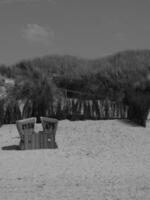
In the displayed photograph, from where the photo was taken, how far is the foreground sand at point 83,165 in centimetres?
659

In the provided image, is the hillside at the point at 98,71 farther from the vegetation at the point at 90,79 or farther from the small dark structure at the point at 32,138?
the small dark structure at the point at 32,138

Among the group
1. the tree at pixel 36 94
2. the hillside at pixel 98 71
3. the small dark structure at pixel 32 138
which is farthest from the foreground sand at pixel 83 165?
the hillside at pixel 98 71

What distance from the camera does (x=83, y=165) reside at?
8.84 m

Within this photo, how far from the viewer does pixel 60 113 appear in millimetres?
14523

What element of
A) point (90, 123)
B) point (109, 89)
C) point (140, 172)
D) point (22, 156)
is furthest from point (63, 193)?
point (109, 89)

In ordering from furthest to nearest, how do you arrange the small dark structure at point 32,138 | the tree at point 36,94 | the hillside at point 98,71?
1. the hillside at point 98,71
2. the tree at point 36,94
3. the small dark structure at point 32,138

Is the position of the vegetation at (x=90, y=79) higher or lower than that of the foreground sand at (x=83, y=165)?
higher

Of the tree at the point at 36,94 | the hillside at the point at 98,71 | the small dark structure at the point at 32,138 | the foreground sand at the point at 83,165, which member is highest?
Result: the hillside at the point at 98,71

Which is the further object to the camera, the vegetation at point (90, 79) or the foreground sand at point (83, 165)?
the vegetation at point (90, 79)

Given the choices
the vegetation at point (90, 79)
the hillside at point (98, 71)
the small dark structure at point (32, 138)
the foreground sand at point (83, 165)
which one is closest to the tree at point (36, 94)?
the vegetation at point (90, 79)

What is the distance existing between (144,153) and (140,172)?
211 centimetres

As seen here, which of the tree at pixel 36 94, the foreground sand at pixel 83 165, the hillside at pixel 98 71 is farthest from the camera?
the hillside at pixel 98 71

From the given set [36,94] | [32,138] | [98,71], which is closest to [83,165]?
[32,138]

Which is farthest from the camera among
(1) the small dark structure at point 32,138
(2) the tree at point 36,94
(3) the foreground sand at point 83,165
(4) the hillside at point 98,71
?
(4) the hillside at point 98,71
